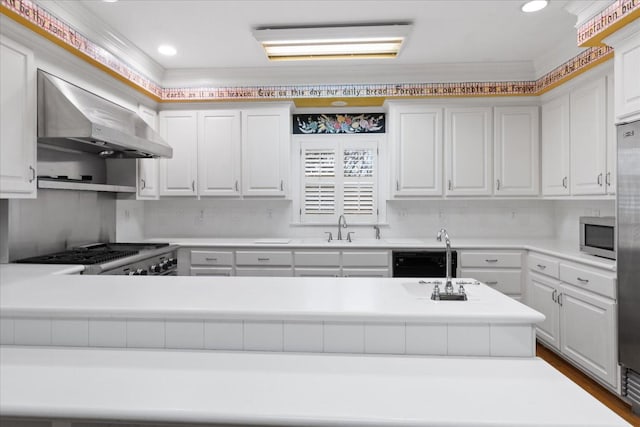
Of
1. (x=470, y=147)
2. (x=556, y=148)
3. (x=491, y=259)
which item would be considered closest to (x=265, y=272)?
(x=491, y=259)

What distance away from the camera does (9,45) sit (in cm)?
218

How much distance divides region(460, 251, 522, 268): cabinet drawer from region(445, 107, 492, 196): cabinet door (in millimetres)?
673

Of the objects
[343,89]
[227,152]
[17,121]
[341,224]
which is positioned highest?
[343,89]

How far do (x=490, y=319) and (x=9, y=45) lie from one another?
2.86 meters

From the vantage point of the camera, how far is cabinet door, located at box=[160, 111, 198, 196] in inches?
159

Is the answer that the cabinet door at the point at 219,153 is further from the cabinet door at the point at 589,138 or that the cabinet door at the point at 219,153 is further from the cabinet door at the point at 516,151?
the cabinet door at the point at 589,138

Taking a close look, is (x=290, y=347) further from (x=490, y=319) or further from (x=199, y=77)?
(x=199, y=77)

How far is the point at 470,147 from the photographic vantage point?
12.8ft

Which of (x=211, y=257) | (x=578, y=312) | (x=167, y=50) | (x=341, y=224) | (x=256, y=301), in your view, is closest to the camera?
(x=256, y=301)

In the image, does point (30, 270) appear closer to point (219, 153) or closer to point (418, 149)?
point (219, 153)

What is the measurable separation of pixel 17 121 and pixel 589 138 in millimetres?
4043

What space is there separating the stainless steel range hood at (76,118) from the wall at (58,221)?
17.3 inches

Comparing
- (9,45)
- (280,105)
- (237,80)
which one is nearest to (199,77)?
(237,80)

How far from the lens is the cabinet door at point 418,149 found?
3906mm
